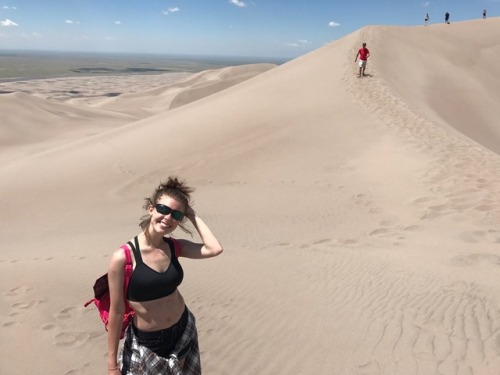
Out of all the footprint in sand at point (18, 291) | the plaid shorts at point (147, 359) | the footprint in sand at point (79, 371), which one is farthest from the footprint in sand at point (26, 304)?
the plaid shorts at point (147, 359)

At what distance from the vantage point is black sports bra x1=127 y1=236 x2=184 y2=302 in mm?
2225

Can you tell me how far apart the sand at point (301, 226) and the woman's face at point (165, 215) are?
193cm

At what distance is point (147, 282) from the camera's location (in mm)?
2238

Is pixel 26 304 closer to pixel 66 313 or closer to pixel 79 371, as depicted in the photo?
pixel 66 313

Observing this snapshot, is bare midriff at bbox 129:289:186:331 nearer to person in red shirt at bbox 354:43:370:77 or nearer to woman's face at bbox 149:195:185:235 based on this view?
woman's face at bbox 149:195:185:235

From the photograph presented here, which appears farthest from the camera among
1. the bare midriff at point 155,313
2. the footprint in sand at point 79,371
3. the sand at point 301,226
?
the sand at point 301,226

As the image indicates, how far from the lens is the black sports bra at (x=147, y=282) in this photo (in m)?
2.22

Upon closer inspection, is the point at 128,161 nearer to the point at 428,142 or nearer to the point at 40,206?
the point at 40,206

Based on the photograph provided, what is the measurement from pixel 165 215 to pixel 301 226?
17.4 feet

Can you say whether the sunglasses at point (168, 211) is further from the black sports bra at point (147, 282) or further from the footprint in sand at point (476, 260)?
the footprint in sand at point (476, 260)

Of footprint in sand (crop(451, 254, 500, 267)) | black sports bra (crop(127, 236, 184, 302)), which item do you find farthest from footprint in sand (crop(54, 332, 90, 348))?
footprint in sand (crop(451, 254, 500, 267))

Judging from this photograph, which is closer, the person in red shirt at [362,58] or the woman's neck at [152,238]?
the woman's neck at [152,238]

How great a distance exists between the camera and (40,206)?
10.4 meters

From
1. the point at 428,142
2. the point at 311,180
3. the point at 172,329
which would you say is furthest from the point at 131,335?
the point at 428,142
